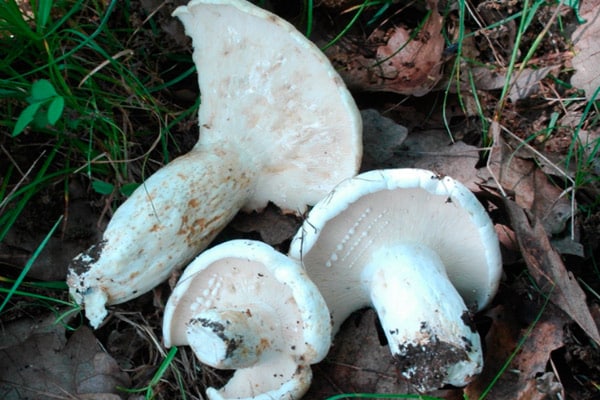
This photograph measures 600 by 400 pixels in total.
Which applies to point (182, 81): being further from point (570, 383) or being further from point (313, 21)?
point (570, 383)

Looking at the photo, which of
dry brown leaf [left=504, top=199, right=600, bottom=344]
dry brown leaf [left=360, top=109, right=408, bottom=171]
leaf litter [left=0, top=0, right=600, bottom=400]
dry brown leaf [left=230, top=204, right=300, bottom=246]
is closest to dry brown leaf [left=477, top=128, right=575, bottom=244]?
leaf litter [left=0, top=0, right=600, bottom=400]

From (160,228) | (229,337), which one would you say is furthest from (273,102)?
(229,337)

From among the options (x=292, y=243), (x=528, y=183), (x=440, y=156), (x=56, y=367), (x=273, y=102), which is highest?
(x=273, y=102)

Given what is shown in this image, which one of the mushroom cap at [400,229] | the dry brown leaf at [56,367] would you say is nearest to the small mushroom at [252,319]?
the mushroom cap at [400,229]

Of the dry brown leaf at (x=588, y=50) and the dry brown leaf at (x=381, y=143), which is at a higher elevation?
the dry brown leaf at (x=588, y=50)

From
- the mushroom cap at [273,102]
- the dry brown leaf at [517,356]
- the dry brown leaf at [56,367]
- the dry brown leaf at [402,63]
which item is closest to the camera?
the dry brown leaf at [517,356]

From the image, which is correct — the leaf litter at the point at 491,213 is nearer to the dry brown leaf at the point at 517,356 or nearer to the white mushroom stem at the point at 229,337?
the dry brown leaf at the point at 517,356

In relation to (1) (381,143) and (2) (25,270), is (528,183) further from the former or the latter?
(2) (25,270)
